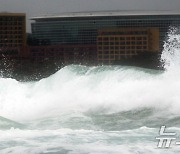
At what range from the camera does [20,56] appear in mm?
37250

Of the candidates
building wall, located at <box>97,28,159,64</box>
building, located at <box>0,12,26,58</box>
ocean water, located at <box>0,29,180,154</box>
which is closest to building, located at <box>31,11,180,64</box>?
building wall, located at <box>97,28,159,64</box>

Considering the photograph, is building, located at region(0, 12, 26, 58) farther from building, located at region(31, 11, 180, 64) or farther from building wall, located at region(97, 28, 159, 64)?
building wall, located at region(97, 28, 159, 64)

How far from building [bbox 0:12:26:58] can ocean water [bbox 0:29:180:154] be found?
2412cm

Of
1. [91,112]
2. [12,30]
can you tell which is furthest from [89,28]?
[91,112]

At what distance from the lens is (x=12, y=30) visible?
41.2 meters

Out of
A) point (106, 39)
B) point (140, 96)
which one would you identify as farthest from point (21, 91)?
point (106, 39)

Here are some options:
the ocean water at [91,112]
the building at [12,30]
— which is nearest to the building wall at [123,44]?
the building at [12,30]

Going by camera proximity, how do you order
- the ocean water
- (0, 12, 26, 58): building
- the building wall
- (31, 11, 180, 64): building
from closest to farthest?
the ocean water, the building wall, (31, 11, 180, 64): building, (0, 12, 26, 58): building

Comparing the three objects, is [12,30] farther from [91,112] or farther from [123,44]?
[91,112]

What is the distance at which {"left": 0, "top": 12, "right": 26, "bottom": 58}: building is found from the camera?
132ft

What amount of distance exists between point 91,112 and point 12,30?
98.1 ft

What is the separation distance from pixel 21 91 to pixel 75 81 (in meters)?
1.51

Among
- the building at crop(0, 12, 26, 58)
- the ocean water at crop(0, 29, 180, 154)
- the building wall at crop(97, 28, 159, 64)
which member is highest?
the building at crop(0, 12, 26, 58)

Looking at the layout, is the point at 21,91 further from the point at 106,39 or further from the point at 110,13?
the point at 110,13
